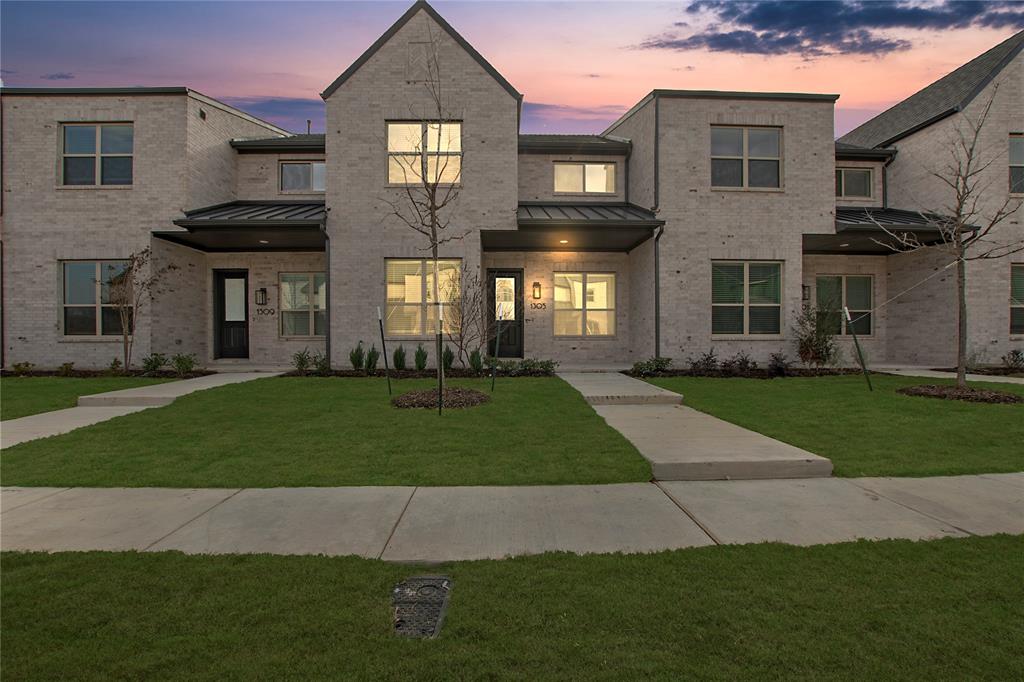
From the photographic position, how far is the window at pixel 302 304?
1540 cm

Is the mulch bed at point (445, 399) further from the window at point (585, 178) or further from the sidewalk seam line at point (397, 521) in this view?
the window at point (585, 178)

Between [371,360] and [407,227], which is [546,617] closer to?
[371,360]

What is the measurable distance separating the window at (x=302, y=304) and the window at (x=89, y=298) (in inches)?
163

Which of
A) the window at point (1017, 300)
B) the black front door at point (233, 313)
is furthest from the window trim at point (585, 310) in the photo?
the window at point (1017, 300)

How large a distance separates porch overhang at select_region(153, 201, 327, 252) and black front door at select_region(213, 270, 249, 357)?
37.7 inches

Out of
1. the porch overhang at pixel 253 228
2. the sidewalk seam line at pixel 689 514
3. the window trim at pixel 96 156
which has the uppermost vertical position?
the window trim at pixel 96 156

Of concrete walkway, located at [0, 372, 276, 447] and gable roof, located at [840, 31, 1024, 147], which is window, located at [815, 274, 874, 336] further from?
concrete walkway, located at [0, 372, 276, 447]

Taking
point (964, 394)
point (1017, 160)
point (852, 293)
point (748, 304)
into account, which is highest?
point (1017, 160)

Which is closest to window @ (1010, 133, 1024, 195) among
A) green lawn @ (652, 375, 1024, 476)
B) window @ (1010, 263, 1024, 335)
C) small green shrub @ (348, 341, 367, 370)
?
window @ (1010, 263, 1024, 335)

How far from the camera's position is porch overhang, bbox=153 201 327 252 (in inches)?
491

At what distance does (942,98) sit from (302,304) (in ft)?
69.5

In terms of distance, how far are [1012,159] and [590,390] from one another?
50.8 ft

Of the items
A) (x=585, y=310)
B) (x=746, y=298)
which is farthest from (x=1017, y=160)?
(x=585, y=310)

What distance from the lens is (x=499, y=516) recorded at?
3.80 m
